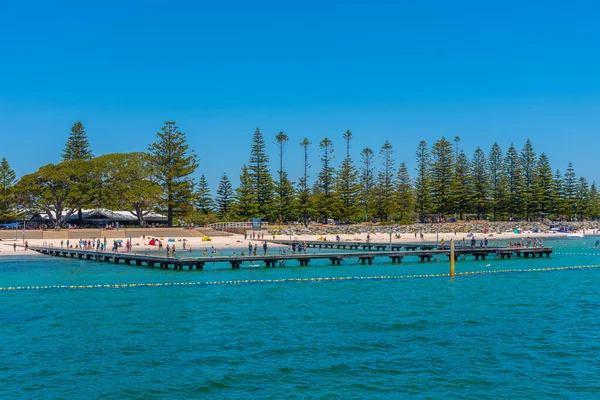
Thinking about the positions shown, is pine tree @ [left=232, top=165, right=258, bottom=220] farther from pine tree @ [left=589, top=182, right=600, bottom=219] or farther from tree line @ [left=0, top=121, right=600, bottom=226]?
pine tree @ [left=589, top=182, right=600, bottom=219]

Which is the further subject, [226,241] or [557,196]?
[557,196]

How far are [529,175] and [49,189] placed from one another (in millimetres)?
73149

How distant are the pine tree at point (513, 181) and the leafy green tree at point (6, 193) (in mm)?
73406

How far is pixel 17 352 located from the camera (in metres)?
21.1

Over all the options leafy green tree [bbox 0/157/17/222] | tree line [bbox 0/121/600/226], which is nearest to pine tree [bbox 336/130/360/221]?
tree line [bbox 0/121/600/226]

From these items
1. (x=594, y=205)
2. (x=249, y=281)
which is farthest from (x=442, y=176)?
(x=249, y=281)

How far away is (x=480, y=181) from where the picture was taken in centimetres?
10131

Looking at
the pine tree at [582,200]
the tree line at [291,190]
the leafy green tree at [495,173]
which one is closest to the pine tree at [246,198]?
the tree line at [291,190]

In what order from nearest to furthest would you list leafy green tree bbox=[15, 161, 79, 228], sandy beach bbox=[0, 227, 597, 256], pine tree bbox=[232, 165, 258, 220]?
sandy beach bbox=[0, 227, 597, 256]
leafy green tree bbox=[15, 161, 79, 228]
pine tree bbox=[232, 165, 258, 220]

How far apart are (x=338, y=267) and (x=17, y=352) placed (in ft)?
98.5

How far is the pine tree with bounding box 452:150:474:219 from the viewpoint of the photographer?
→ 319 ft

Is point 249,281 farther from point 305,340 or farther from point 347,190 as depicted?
point 347,190

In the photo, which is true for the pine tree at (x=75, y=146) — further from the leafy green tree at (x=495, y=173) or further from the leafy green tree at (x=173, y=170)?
the leafy green tree at (x=495, y=173)

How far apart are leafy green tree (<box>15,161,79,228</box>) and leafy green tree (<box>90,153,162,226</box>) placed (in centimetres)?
303
